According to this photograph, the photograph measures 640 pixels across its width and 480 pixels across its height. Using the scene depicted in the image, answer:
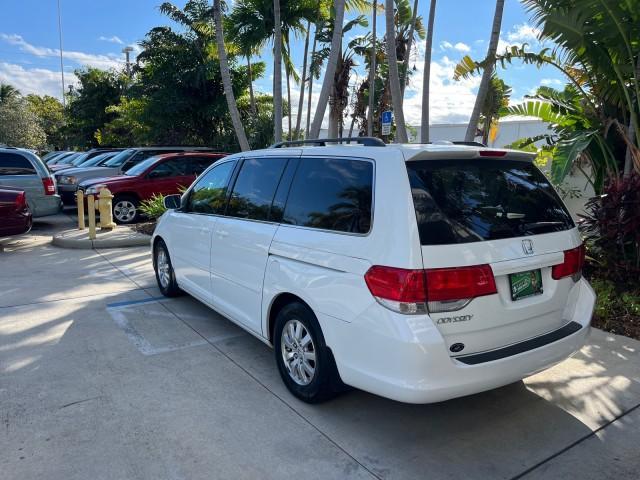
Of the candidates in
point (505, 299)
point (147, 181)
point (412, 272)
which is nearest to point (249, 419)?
point (412, 272)

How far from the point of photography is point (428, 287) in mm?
2594

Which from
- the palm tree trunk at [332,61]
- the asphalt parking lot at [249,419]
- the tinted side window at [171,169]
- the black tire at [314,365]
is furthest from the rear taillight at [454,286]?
the tinted side window at [171,169]

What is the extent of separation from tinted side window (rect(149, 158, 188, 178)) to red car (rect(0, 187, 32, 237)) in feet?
12.2

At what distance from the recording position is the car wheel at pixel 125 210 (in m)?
11.4

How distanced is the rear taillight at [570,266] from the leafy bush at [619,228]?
7.10 feet

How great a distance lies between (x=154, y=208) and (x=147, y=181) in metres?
1.26

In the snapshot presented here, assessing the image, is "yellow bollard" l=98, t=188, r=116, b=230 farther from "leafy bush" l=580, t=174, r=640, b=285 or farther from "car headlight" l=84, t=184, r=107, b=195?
"leafy bush" l=580, t=174, r=640, b=285

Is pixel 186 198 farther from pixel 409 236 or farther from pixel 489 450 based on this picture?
pixel 489 450

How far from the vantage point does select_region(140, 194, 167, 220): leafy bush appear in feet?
35.2

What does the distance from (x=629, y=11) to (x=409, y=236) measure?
4.97m

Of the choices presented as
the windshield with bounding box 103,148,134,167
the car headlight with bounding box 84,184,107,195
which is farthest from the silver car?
the windshield with bounding box 103,148,134,167

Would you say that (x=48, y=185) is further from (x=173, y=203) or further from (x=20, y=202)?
(x=173, y=203)

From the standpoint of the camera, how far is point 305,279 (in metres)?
3.19

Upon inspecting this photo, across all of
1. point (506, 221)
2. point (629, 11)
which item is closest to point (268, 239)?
point (506, 221)
